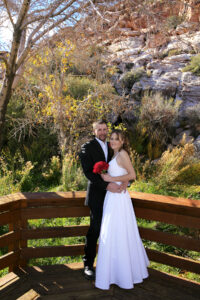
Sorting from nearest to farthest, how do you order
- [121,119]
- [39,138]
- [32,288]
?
[32,288], [39,138], [121,119]

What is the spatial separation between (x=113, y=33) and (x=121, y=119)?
6.86 meters

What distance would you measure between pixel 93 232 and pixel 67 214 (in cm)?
38

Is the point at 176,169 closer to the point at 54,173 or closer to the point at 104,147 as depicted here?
the point at 54,173

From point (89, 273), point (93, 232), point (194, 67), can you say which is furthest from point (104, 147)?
point (194, 67)

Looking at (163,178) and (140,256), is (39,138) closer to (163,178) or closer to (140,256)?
(163,178)

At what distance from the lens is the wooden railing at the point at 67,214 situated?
2578 mm

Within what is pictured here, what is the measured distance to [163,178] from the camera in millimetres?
5730

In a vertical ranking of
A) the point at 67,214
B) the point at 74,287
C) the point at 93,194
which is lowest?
the point at 74,287

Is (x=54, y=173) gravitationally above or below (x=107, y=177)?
below

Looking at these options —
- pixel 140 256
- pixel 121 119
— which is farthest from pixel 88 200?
pixel 121 119

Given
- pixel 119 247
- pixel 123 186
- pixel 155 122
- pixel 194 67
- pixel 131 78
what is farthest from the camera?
pixel 194 67

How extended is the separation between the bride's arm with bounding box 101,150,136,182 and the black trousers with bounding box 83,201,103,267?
1.02 feet

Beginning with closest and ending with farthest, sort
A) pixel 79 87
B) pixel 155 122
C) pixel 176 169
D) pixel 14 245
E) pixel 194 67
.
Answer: pixel 14 245 → pixel 176 169 → pixel 155 122 → pixel 79 87 → pixel 194 67

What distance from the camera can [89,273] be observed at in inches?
107
